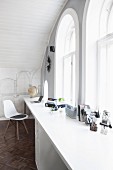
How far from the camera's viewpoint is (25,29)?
3521 millimetres

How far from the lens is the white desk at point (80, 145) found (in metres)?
0.94

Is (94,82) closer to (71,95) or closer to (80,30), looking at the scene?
(80,30)

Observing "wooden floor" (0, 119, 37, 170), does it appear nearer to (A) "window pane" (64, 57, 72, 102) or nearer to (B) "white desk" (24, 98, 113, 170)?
(B) "white desk" (24, 98, 113, 170)

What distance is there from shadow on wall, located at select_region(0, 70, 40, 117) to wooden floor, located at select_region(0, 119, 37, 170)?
1304 millimetres

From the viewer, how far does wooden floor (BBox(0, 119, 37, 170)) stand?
215cm

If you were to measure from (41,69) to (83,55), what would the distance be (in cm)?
286

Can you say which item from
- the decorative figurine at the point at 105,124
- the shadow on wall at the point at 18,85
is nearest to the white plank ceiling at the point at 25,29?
the shadow on wall at the point at 18,85

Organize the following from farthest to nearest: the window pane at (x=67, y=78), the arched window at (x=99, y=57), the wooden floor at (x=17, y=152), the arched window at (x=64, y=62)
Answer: the window pane at (x=67, y=78) < the arched window at (x=64, y=62) < the wooden floor at (x=17, y=152) < the arched window at (x=99, y=57)

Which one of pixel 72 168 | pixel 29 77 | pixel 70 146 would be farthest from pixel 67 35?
pixel 72 168

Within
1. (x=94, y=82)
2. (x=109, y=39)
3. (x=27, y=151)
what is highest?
(x=109, y=39)

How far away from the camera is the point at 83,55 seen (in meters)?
2.02

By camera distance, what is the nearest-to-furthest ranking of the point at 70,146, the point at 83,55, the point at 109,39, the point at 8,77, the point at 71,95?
the point at 70,146 → the point at 109,39 → the point at 83,55 → the point at 71,95 → the point at 8,77

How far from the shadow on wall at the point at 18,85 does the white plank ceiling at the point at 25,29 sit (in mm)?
276

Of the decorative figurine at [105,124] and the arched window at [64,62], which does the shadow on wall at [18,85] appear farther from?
the decorative figurine at [105,124]
